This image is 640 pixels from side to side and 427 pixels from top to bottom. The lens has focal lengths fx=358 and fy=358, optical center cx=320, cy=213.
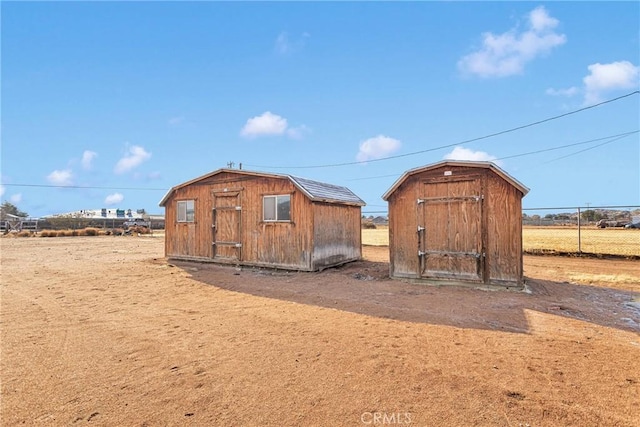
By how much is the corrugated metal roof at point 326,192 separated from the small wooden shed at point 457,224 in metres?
2.71

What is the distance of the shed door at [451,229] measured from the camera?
904cm

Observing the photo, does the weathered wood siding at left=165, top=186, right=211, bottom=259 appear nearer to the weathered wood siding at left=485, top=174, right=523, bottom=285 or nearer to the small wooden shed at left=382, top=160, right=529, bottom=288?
the small wooden shed at left=382, top=160, right=529, bottom=288

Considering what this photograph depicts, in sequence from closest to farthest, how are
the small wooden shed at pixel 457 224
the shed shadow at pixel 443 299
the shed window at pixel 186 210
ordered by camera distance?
the shed shadow at pixel 443 299, the small wooden shed at pixel 457 224, the shed window at pixel 186 210

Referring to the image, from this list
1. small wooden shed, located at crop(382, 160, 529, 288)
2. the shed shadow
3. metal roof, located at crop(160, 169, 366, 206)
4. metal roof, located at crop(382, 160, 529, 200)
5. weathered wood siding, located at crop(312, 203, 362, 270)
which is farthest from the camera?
weathered wood siding, located at crop(312, 203, 362, 270)

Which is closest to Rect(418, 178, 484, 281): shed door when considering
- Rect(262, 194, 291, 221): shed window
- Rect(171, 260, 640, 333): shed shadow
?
Rect(171, 260, 640, 333): shed shadow

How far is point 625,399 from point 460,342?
1857mm

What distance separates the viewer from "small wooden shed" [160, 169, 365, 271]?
1208cm

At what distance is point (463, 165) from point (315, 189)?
5236 millimetres

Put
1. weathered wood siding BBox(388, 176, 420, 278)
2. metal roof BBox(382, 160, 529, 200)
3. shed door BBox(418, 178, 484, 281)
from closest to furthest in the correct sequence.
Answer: metal roof BBox(382, 160, 529, 200), shed door BBox(418, 178, 484, 281), weathered wood siding BBox(388, 176, 420, 278)

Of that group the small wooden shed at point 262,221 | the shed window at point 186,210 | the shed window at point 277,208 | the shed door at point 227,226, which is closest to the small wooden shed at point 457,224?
the small wooden shed at point 262,221

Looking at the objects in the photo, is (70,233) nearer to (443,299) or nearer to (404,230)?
(404,230)

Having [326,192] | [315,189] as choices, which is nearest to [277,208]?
[315,189]

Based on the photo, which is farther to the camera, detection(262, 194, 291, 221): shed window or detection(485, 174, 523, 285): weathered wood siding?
detection(262, 194, 291, 221): shed window

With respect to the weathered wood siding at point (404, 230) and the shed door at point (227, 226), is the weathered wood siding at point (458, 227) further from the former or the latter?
the shed door at point (227, 226)
